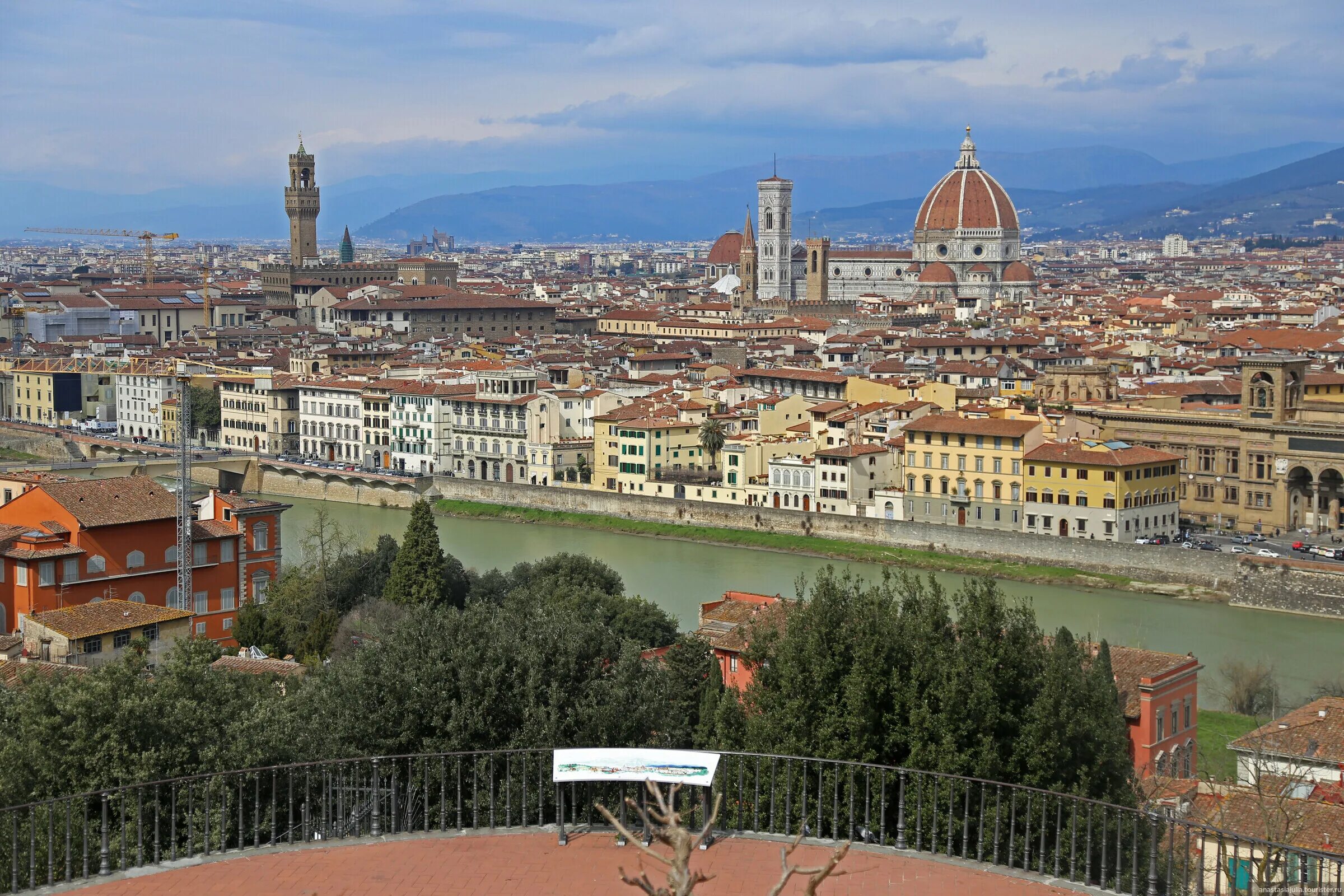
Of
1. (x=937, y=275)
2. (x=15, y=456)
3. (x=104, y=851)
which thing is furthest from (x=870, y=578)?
(x=937, y=275)

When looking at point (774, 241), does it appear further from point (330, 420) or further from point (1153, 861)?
point (1153, 861)

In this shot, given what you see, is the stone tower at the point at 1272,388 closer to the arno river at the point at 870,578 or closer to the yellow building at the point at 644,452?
the arno river at the point at 870,578

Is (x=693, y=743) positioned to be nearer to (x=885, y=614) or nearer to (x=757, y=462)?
(x=885, y=614)

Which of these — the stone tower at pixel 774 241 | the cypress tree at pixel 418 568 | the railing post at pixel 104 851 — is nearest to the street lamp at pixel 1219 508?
the cypress tree at pixel 418 568

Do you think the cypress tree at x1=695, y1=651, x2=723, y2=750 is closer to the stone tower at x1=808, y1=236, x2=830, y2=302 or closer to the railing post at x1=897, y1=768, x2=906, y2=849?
the railing post at x1=897, y1=768, x2=906, y2=849

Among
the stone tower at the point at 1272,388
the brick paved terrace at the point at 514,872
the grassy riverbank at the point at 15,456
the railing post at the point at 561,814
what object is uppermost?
the stone tower at the point at 1272,388

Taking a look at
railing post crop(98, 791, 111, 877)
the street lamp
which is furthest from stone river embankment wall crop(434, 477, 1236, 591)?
railing post crop(98, 791, 111, 877)

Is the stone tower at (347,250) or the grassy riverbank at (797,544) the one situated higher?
the stone tower at (347,250)
